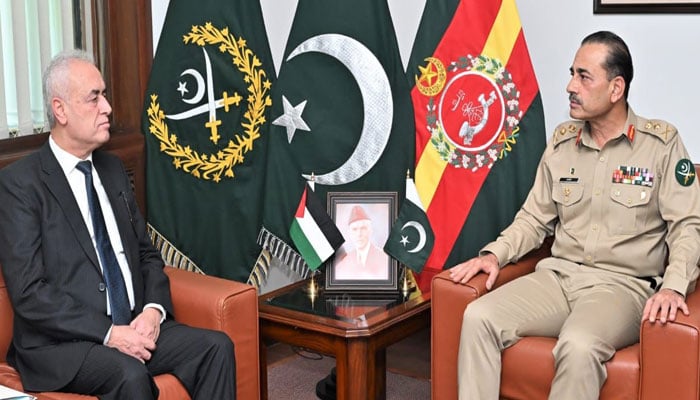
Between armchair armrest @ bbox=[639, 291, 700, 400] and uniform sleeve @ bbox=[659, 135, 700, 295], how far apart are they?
0.24 metres

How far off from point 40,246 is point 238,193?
3.75 feet

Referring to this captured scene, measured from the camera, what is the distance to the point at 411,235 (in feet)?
11.2

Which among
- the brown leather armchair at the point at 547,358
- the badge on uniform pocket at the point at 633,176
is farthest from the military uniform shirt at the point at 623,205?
the brown leather armchair at the point at 547,358

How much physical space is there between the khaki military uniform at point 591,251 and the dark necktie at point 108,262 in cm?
104

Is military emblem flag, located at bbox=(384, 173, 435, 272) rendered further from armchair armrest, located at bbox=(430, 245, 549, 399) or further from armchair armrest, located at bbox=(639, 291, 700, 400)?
armchair armrest, located at bbox=(639, 291, 700, 400)

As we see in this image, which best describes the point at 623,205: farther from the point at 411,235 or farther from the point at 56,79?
the point at 56,79

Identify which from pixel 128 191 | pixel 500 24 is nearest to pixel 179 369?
pixel 128 191

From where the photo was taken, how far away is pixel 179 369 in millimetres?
2779

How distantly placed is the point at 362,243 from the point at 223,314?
635 mm

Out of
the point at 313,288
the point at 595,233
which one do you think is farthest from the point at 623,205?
the point at 313,288

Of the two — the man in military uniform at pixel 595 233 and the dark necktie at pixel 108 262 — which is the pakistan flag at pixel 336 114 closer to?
the man in military uniform at pixel 595 233

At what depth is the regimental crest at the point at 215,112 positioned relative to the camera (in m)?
3.71

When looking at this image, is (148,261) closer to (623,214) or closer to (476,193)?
(476,193)

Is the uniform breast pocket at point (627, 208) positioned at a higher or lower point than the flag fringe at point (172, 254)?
higher
